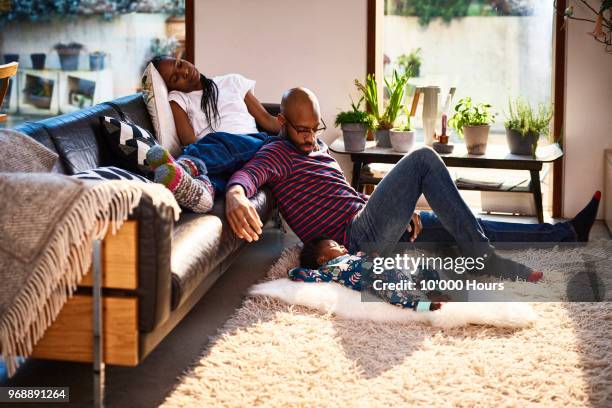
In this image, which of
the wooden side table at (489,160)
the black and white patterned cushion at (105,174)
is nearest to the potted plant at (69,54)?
the wooden side table at (489,160)

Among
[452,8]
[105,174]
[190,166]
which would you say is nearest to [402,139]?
[452,8]

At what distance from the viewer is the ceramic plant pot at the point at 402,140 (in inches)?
182

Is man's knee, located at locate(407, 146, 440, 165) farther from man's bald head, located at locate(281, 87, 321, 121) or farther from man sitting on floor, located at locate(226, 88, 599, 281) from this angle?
man's bald head, located at locate(281, 87, 321, 121)

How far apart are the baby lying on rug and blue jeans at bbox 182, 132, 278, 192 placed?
461 millimetres

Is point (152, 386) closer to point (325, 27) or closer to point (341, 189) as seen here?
point (341, 189)

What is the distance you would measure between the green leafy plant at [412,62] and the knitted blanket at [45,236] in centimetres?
338

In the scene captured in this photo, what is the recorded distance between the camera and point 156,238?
7.04ft

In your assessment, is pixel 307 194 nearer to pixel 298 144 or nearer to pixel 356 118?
pixel 298 144

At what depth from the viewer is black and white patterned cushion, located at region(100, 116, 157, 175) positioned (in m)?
3.05

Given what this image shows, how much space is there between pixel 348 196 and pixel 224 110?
0.94m

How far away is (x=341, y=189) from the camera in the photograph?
11.5 feet

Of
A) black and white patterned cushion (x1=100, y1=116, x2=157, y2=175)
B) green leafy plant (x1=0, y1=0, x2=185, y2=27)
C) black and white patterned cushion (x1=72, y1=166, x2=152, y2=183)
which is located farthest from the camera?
green leafy plant (x1=0, y1=0, x2=185, y2=27)

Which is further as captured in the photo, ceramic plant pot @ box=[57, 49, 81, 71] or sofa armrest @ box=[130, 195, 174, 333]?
ceramic plant pot @ box=[57, 49, 81, 71]

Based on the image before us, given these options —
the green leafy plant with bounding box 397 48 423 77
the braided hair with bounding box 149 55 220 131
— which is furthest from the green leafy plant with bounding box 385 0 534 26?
the braided hair with bounding box 149 55 220 131
